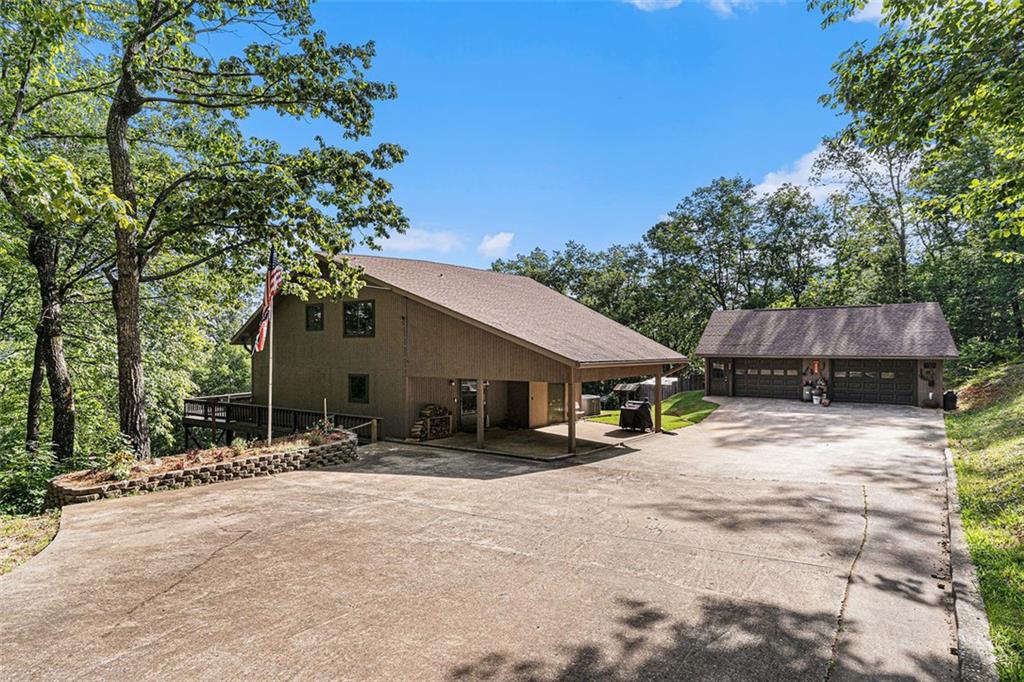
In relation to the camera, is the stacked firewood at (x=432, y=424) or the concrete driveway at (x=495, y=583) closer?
the concrete driveway at (x=495, y=583)

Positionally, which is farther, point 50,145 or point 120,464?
A: point 50,145

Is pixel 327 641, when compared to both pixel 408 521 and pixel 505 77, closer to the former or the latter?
pixel 408 521

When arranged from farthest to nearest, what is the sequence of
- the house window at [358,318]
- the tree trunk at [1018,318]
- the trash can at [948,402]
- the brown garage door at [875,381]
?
the tree trunk at [1018,318] → the brown garage door at [875,381] → the trash can at [948,402] → the house window at [358,318]

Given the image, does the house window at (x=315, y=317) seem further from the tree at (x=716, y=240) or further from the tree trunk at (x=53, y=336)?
the tree at (x=716, y=240)

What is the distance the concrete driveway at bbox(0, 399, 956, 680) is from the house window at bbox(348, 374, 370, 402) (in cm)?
619

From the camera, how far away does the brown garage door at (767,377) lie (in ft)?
79.5

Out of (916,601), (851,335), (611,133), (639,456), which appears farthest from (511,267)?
(916,601)

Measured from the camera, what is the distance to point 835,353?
2272 cm

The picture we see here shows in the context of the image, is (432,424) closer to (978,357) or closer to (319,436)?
(319,436)

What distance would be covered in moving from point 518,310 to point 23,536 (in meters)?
12.1

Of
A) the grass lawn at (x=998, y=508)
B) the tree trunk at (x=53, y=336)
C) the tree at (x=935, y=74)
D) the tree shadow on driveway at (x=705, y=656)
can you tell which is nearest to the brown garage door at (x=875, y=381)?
the grass lawn at (x=998, y=508)

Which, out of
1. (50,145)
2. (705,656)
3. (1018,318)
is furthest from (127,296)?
(1018,318)

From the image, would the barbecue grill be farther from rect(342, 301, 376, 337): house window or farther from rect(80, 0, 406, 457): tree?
rect(80, 0, 406, 457): tree

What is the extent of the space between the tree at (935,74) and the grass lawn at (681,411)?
11.7m
